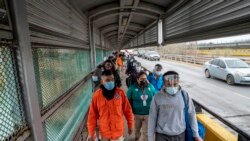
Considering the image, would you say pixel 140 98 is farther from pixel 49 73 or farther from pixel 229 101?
pixel 229 101

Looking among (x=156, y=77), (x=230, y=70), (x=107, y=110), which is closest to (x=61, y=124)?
(x=107, y=110)

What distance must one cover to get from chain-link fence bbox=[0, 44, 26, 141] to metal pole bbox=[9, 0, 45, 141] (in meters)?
0.05

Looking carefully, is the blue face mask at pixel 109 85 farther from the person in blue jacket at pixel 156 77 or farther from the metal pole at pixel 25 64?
the person in blue jacket at pixel 156 77

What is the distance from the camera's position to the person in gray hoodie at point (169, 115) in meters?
2.77

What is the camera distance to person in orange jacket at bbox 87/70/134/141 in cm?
304

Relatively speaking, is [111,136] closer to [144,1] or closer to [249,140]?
[249,140]

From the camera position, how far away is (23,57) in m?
1.74

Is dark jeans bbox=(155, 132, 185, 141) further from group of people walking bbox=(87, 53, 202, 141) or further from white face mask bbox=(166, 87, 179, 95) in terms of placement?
white face mask bbox=(166, 87, 179, 95)

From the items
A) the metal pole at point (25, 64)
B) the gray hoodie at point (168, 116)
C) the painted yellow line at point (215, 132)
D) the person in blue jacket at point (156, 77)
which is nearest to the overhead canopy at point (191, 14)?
the person in blue jacket at point (156, 77)

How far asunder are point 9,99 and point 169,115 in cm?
196

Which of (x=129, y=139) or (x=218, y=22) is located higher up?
(x=218, y=22)

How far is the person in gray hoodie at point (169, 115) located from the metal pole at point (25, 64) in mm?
1602

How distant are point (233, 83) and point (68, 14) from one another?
1169 cm

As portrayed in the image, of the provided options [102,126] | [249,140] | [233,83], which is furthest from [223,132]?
[233,83]
